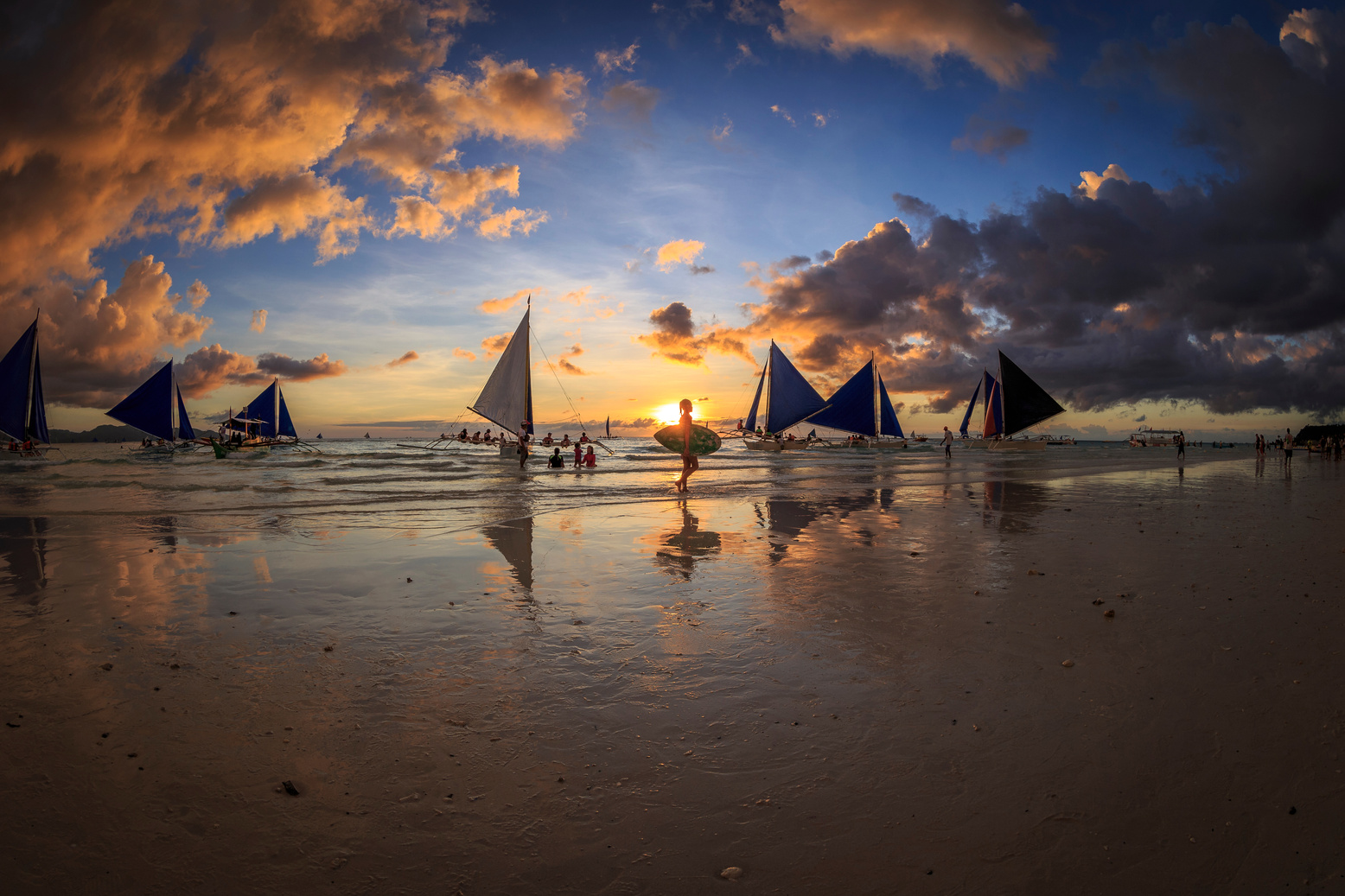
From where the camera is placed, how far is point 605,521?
480 inches

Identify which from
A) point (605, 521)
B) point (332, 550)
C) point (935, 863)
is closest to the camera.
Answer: point (935, 863)

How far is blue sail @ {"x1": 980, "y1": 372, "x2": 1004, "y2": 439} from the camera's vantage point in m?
62.2

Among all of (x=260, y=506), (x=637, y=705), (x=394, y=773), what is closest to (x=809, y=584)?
(x=637, y=705)

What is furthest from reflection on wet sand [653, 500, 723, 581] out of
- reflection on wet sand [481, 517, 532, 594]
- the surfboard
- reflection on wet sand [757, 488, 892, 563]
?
the surfboard

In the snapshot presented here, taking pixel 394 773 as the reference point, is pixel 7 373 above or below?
above

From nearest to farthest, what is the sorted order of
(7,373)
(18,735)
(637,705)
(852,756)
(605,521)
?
(852,756) < (18,735) < (637,705) < (605,521) < (7,373)

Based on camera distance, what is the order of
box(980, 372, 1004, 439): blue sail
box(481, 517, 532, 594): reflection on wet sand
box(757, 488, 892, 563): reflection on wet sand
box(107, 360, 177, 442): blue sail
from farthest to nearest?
box(980, 372, 1004, 439): blue sail < box(107, 360, 177, 442): blue sail < box(757, 488, 892, 563): reflection on wet sand < box(481, 517, 532, 594): reflection on wet sand

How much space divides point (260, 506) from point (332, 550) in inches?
311

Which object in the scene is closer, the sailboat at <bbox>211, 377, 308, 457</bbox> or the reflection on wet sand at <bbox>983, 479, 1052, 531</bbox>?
the reflection on wet sand at <bbox>983, 479, 1052, 531</bbox>

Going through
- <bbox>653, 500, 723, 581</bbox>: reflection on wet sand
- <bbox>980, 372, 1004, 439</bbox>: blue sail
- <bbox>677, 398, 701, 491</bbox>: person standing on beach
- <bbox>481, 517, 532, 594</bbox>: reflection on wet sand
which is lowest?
<bbox>653, 500, 723, 581</bbox>: reflection on wet sand

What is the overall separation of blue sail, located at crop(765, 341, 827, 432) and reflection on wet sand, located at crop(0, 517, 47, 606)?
158 feet

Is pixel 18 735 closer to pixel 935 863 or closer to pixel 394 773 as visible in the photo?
pixel 394 773

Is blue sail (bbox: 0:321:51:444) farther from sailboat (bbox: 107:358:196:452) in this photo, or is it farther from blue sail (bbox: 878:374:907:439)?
blue sail (bbox: 878:374:907:439)

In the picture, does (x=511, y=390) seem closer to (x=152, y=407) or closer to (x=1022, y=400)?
(x=152, y=407)
